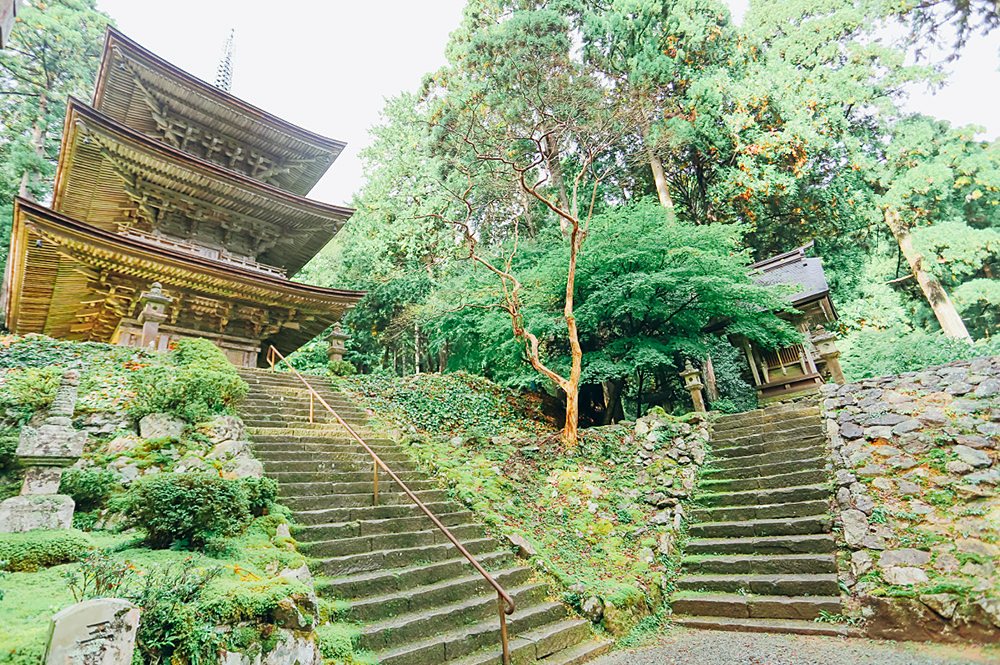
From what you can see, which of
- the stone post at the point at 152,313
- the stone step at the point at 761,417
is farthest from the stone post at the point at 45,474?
the stone step at the point at 761,417

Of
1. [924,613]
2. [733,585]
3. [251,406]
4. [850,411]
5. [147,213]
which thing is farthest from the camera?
[147,213]

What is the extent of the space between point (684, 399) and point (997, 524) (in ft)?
31.5

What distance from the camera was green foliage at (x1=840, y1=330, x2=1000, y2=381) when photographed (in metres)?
10.3

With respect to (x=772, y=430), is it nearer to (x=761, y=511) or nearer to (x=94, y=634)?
(x=761, y=511)

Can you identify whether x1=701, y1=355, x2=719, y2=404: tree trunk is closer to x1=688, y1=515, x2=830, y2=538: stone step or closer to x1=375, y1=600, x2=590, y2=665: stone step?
x1=688, y1=515, x2=830, y2=538: stone step

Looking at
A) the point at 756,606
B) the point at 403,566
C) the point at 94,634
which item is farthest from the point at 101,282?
the point at 756,606

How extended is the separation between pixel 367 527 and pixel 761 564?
16.2 ft

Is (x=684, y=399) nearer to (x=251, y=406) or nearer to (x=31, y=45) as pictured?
(x=251, y=406)

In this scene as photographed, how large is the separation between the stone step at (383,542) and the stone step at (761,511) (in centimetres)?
344

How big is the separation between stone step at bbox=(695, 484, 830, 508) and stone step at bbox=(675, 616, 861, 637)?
1.82m

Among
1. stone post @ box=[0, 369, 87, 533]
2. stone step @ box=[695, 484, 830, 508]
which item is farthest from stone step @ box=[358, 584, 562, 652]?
stone step @ box=[695, 484, 830, 508]

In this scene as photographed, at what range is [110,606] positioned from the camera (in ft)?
6.63

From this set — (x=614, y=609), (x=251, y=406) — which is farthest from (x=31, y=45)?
(x=614, y=609)

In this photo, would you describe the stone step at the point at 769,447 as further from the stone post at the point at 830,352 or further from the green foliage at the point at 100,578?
the green foliage at the point at 100,578
